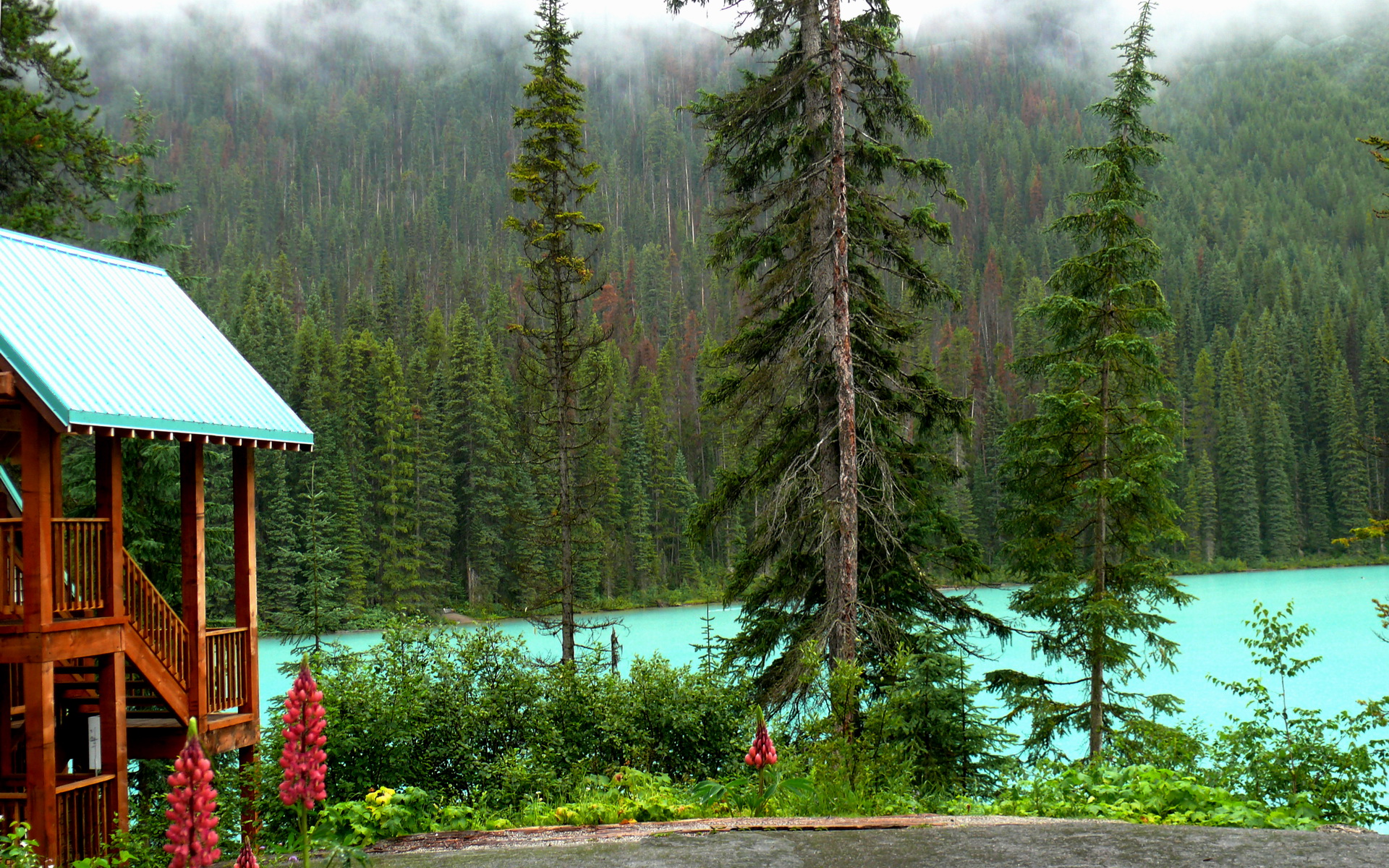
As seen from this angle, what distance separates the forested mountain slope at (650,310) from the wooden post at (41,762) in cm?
827

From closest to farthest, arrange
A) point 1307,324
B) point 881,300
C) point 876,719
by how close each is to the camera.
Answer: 1. point 876,719
2. point 881,300
3. point 1307,324

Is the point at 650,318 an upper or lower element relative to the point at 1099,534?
upper

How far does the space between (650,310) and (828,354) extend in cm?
9823

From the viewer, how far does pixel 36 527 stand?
7973 mm

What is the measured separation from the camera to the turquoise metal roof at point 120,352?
7.80 meters

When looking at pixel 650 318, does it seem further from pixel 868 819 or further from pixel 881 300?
pixel 868 819

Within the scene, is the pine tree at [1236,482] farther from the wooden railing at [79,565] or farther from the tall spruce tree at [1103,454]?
the wooden railing at [79,565]

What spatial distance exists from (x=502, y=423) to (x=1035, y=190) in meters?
102

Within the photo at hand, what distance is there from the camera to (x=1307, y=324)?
89.6 metres

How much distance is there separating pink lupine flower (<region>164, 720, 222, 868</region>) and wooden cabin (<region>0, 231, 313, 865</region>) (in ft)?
17.0

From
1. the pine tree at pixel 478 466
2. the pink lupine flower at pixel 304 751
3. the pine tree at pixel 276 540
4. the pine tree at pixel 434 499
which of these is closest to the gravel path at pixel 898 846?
the pink lupine flower at pixel 304 751

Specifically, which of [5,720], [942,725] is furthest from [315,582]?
[942,725]

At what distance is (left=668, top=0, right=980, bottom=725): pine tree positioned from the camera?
1284cm

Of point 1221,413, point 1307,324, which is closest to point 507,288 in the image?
point 1221,413
